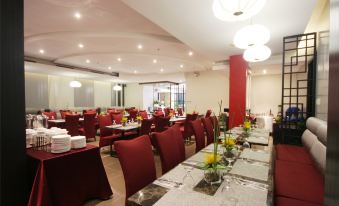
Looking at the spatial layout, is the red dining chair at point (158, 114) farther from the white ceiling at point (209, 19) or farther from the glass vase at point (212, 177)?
the glass vase at point (212, 177)

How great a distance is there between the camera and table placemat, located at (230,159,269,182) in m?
1.38

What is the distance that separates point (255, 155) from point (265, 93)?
7.12 meters

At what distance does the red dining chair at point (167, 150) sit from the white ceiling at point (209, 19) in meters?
1.75

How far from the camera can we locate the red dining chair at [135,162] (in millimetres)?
1407

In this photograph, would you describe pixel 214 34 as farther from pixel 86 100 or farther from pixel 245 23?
pixel 86 100

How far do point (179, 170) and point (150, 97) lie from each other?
41.7ft

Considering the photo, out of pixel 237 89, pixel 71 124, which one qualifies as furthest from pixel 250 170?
pixel 71 124

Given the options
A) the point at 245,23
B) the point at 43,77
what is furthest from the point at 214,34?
the point at 43,77

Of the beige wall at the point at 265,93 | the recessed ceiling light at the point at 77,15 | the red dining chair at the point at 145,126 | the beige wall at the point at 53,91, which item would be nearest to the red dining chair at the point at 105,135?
the red dining chair at the point at 145,126

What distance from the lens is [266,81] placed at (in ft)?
26.5

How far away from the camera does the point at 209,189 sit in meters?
1.17

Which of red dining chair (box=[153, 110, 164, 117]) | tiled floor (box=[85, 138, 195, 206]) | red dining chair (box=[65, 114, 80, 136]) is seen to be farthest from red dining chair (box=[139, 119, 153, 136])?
red dining chair (box=[65, 114, 80, 136])

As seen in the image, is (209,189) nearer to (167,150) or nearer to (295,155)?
(167,150)

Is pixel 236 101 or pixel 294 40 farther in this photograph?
pixel 236 101
